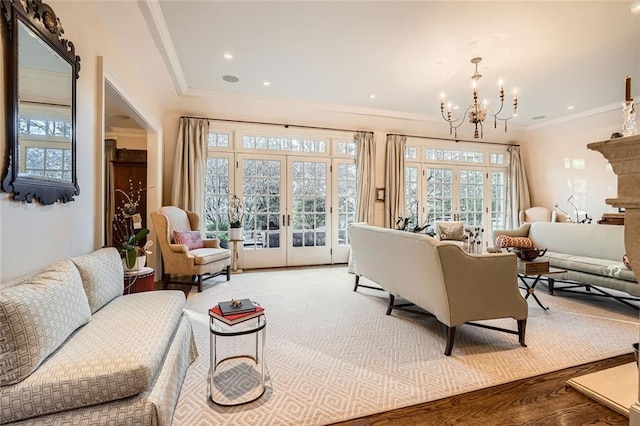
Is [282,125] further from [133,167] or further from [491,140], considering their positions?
[491,140]

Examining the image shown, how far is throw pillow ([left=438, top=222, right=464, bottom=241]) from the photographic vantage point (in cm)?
594

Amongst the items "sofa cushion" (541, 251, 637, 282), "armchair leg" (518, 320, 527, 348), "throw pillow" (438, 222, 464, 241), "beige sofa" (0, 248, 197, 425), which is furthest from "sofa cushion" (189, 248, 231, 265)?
"sofa cushion" (541, 251, 637, 282)

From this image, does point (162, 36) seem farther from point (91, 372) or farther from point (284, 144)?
point (91, 372)

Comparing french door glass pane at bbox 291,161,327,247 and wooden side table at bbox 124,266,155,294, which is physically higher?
french door glass pane at bbox 291,161,327,247

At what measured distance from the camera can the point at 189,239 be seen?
14.6 ft

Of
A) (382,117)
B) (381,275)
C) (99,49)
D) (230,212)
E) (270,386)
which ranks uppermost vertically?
(382,117)

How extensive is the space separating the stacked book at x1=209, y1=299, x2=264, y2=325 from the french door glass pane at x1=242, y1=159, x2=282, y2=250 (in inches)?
146

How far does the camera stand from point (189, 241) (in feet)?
14.6

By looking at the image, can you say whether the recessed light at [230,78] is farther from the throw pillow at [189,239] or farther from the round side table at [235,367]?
the round side table at [235,367]

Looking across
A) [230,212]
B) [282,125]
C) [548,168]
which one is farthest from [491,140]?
[230,212]

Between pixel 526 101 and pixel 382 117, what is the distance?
96.9 inches

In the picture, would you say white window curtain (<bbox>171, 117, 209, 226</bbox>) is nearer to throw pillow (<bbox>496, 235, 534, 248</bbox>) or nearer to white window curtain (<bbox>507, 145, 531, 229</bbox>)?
throw pillow (<bbox>496, 235, 534, 248</bbox>)

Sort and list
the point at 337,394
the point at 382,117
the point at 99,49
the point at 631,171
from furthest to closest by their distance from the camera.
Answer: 1. the point at 382,117
2. the point at 99,49
3. the point at 337,394
4. the point at 631,171

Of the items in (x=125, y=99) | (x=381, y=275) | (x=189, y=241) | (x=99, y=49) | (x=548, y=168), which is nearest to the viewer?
(x=99, y=49)
